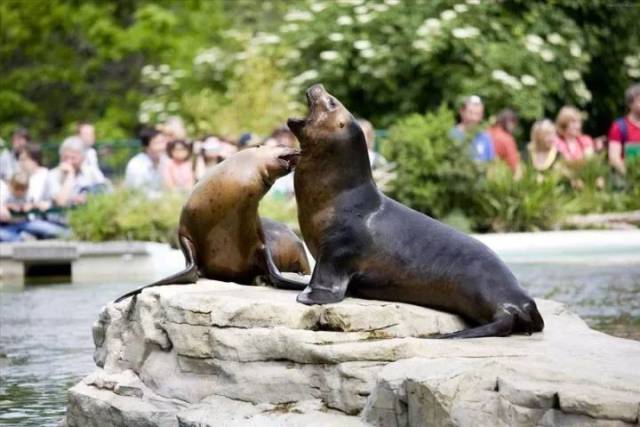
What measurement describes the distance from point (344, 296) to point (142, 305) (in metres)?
1.18

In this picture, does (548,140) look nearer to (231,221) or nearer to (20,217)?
(20,217)

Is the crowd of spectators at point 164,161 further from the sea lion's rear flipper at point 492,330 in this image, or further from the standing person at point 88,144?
the sea lion's rear flipper at point 492,330

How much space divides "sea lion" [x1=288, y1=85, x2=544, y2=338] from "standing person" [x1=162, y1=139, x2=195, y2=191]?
1055cm

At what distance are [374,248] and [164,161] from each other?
36.9 ft

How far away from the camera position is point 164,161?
19.5 meters

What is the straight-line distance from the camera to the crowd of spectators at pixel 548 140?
20.1 m

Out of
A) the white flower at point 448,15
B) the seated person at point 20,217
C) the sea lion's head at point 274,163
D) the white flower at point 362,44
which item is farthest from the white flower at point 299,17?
the sea lion's head at point 274,163

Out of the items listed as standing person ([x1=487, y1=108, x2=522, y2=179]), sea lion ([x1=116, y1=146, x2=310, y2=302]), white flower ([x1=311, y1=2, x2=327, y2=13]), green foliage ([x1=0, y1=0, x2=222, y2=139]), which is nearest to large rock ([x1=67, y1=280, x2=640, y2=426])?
sea lion ([x1=116, y1=146, x2=310, y2=302])

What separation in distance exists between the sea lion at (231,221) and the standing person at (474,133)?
1034cm

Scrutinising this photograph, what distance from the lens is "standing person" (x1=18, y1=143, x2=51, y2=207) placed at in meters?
19.2

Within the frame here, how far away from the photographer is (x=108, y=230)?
18484 mm

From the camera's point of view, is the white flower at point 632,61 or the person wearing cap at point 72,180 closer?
the person wearing cap at point 72,180

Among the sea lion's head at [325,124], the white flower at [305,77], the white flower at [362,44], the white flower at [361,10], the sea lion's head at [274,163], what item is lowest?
the white flower at [305,77]

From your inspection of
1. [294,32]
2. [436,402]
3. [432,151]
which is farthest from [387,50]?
[436,402]
